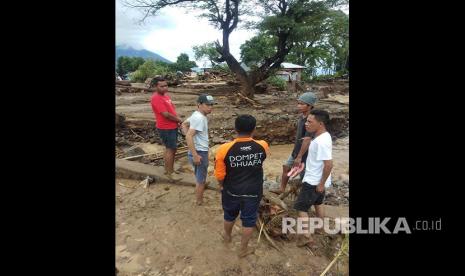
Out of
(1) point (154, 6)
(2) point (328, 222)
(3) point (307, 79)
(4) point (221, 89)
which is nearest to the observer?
(2) point (328, 222)

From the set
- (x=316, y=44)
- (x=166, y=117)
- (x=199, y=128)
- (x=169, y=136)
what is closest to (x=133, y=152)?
(x=169, y=136)

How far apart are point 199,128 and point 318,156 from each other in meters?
1.49

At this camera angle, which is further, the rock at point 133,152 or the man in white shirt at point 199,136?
the rock at point 133,152

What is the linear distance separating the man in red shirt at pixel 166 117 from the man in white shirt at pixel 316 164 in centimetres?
215

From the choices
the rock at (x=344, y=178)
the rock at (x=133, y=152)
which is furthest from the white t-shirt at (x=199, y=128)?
the rock at (x=344, y=178)

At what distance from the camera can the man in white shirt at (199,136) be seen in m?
3.80

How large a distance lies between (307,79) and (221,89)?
1065 centimetres

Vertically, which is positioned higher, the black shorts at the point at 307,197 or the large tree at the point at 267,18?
the large tree at the point at 267,18

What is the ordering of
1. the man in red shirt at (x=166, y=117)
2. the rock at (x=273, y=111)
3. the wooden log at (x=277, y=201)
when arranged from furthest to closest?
the rock at (x=273, y=111), the man in red shirt at (x=166, y=117), the wooden log at (x=277, y=201)

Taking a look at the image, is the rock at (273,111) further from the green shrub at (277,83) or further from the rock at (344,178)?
the green shrub at (277,83)
